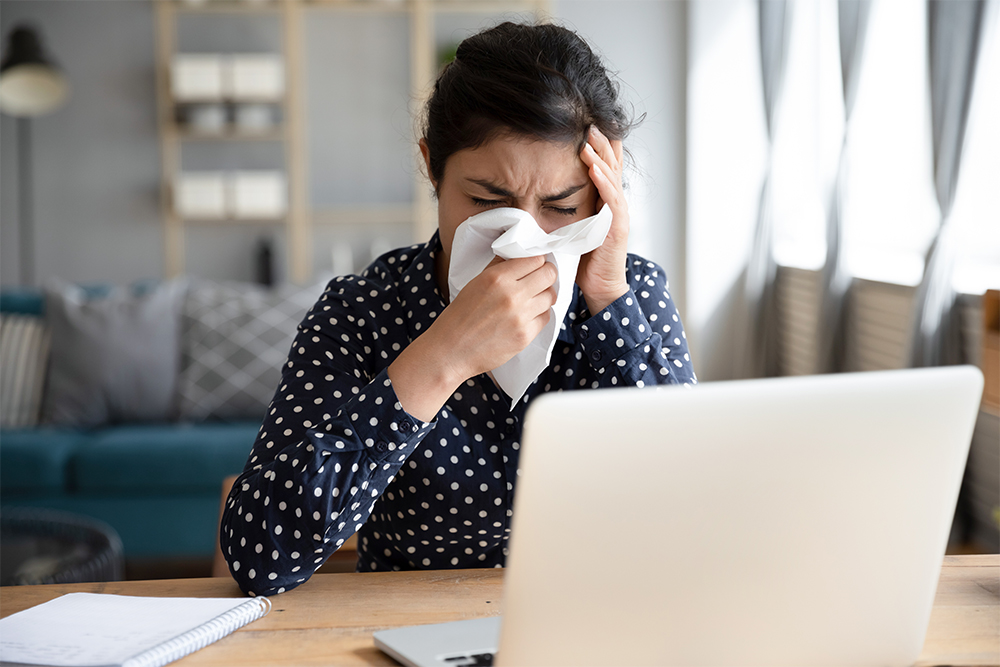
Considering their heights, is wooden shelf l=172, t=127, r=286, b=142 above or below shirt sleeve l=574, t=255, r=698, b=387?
above

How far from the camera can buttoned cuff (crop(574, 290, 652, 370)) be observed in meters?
1.10

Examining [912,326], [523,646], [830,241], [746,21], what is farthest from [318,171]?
[523,646]

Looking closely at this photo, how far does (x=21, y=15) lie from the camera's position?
4703 millimetres

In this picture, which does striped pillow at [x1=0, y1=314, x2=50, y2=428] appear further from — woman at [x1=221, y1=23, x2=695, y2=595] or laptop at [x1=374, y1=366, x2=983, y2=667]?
laptop at [x1=374, y1=366, x2=983, y2=667]

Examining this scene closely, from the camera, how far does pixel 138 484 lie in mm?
2732

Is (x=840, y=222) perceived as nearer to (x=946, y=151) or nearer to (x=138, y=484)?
(x=946, y=151)

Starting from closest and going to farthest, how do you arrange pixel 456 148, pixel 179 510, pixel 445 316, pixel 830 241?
pixel 445 316
pixel 456 148
pixel 179 510
pixel 830 241

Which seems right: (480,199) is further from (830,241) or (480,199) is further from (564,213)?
(830,241)

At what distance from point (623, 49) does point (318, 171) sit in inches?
73.8

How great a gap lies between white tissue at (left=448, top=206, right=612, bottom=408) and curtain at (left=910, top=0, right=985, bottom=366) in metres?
2.09

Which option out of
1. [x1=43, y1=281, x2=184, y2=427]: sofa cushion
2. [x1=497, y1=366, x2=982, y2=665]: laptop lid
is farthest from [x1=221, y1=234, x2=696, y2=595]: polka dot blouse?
[x1=43, y1=281, x2=184, y2=427]: sofa cushion

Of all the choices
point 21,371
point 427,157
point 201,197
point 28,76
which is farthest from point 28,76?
point 427,157

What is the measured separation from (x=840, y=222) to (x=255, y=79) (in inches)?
118

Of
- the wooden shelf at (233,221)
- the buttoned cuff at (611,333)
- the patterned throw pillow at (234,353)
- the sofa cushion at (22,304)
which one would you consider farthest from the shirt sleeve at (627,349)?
the wooden shelf at (233,221)
